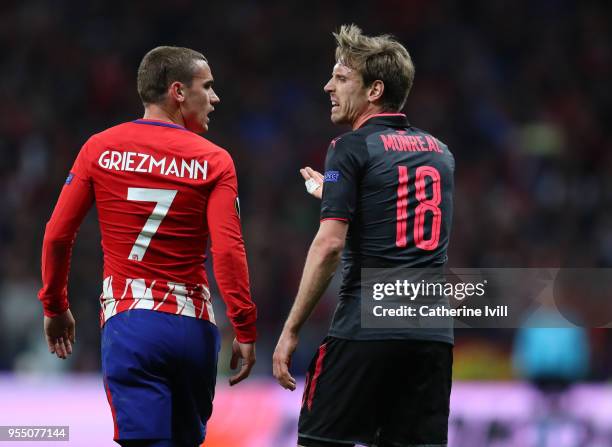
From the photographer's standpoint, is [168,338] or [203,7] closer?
[168,338]

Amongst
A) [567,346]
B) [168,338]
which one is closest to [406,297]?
[168,338]

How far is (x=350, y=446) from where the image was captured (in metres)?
3.94

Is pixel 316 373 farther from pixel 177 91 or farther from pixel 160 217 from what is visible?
pixel 177 91

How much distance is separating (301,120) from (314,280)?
8495mm

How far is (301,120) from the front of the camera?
40.3 ft

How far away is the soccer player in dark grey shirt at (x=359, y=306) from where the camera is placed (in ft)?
12.8

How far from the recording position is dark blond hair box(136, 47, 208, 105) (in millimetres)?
4223

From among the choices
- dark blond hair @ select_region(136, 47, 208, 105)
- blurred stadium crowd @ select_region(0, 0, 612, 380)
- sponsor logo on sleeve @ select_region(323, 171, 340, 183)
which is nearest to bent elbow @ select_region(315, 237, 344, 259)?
sponsor logo on sleeve @ select_region(323, 171, 340, 183)

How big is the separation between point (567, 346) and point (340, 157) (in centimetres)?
437

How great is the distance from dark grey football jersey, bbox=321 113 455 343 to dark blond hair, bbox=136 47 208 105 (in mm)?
696

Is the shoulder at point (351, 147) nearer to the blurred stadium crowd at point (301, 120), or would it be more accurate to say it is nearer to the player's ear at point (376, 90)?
the player's ear at point (376, 90)

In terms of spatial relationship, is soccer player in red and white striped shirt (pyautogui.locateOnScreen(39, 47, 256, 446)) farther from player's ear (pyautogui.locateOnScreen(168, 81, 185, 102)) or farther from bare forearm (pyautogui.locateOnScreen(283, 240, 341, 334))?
bare forearm (pyautogui.locateOnScreen(283, 240, 341, 334))

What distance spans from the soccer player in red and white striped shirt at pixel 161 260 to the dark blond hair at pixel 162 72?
14cm

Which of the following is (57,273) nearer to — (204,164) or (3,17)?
(204,164)
